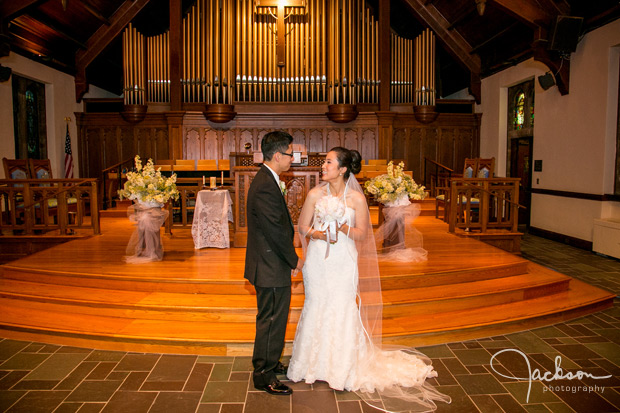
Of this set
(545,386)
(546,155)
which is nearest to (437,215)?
(546,155)

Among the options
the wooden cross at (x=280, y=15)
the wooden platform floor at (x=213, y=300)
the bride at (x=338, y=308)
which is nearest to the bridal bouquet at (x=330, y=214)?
the bride at (x=338, y=308)

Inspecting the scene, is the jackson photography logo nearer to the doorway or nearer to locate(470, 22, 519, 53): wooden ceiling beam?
the doorway

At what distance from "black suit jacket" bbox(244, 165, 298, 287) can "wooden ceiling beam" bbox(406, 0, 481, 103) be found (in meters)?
10.1

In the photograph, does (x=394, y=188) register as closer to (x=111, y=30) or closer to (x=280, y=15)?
(x=280, y=15)

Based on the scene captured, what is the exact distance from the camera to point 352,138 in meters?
11.8

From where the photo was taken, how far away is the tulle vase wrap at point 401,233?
568cm

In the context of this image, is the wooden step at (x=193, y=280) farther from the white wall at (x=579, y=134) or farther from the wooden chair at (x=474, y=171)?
the white wall at (x=579, y=134)

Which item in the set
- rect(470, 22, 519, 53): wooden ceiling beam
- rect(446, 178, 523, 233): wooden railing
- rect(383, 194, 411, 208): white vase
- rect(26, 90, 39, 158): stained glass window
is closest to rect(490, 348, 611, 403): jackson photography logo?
rect(383, 194, 411, 208): white vase

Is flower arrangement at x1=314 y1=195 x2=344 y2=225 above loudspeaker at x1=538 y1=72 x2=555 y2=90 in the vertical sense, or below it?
below

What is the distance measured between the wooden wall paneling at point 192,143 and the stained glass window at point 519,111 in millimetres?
7587

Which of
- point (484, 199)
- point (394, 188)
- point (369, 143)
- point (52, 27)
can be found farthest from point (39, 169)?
point (484, 199)

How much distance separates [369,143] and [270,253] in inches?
360

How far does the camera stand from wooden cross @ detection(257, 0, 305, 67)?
36.2ft

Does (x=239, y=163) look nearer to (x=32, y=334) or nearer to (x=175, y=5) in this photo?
(x=32, y=334)
